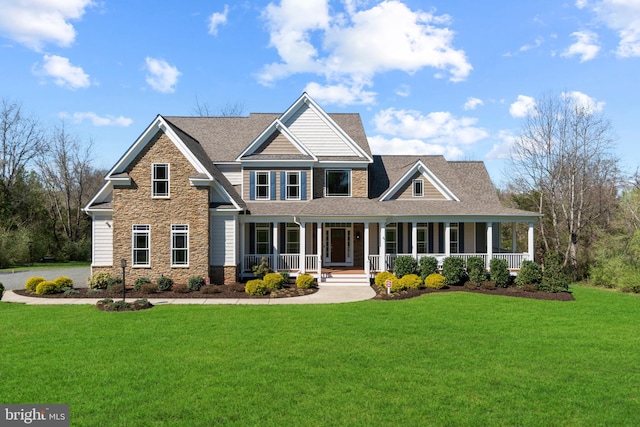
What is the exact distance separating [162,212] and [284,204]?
22.1 ft

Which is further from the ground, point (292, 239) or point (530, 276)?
point (292, 239)

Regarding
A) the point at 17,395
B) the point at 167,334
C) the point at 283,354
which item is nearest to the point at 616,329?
the point at 283,354

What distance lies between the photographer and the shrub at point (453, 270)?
18859 mm

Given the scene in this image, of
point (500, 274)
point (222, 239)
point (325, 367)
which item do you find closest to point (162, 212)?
point (222, 239)

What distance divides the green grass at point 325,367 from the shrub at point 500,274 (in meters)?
5.36

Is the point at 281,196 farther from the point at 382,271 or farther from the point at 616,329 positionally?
the point at 616,329

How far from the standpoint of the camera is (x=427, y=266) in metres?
19.5

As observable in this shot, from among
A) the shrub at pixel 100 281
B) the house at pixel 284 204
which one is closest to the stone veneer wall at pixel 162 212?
the house at pixel 284 204

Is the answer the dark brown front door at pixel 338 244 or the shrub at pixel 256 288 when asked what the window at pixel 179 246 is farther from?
the dark brown front door at pixel 338 244

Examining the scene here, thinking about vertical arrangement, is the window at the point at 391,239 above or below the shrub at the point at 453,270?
above

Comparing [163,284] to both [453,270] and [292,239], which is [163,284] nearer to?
[292,239]

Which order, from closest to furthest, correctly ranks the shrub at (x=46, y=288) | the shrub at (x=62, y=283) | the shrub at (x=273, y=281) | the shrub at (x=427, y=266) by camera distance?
1. the shrub at (x=46, y=288)
2. the shrub at (x=62, y=283)
3. the shrub at (x=273, y=281)
4. the shrub at (x=427, y=266)

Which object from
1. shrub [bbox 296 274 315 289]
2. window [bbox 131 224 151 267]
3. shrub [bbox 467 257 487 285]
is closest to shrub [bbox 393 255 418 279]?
shrub [bbox 467 257 487 285]

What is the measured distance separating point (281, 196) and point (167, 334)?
42.5 feet
